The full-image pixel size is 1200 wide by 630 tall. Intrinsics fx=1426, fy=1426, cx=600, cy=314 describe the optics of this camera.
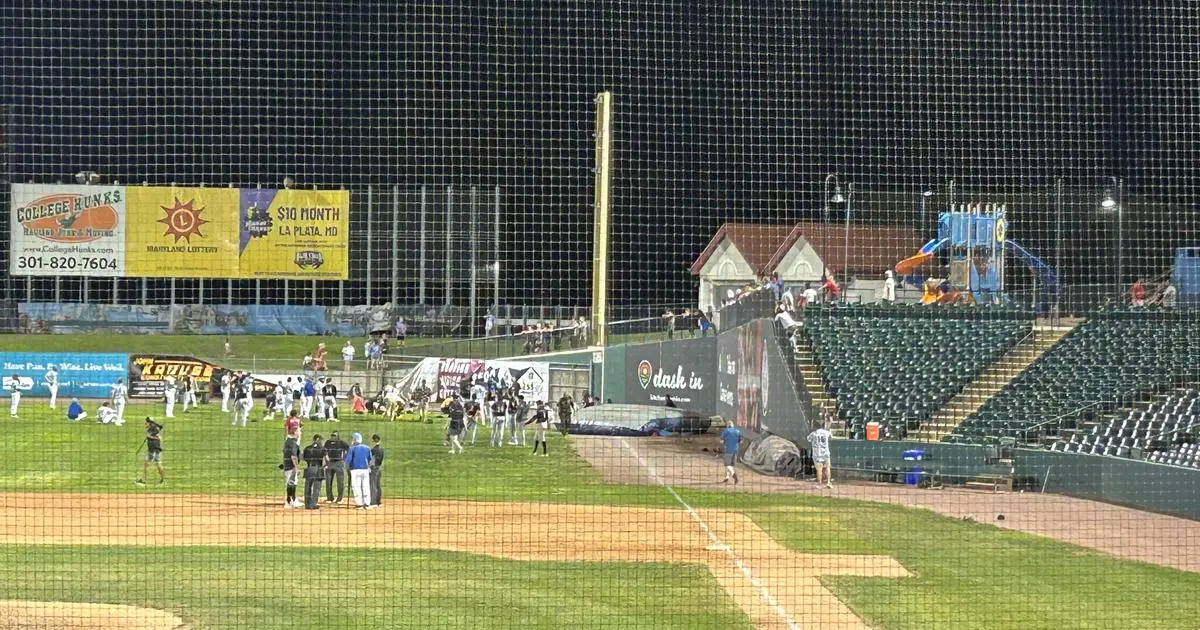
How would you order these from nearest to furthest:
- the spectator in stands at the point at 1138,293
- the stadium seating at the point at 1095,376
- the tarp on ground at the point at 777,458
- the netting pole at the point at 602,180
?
the netting pole at the point at 602,180, the stadium seating at the point at 1095,376, the tarp on ground at the point at 777,458, the spectator in stands at the point at 1138,293

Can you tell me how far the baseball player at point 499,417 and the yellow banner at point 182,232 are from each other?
5.94 meters

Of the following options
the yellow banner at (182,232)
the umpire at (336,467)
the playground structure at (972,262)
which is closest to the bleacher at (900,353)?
the playground structure at (972,262)

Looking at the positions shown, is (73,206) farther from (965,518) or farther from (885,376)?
(965,518)

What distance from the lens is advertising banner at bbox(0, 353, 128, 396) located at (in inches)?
1505

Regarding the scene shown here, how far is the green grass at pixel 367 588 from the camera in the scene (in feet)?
42.7

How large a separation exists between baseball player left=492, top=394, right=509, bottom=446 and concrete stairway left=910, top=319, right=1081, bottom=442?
904cm

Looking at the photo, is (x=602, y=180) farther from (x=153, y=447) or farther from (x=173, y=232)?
(x=173, y=232)

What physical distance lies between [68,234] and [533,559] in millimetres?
17195

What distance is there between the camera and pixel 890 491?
22.7 m

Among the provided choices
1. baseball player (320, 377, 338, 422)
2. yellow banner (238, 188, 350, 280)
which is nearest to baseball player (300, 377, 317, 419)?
baseball player (320, 377, 338, 422)

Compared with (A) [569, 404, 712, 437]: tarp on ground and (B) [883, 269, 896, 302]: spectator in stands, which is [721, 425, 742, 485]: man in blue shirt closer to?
(B) [883, 269, 896, 302]: spectator in stands

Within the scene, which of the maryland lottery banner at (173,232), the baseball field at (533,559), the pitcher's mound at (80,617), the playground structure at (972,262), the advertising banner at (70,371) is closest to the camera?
the pitcher's mound at (80,617)

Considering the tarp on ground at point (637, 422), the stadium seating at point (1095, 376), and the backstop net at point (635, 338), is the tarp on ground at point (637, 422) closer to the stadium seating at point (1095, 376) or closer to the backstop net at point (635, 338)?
the backstop net at point (635, 338)

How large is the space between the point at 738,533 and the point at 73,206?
1683 cm
